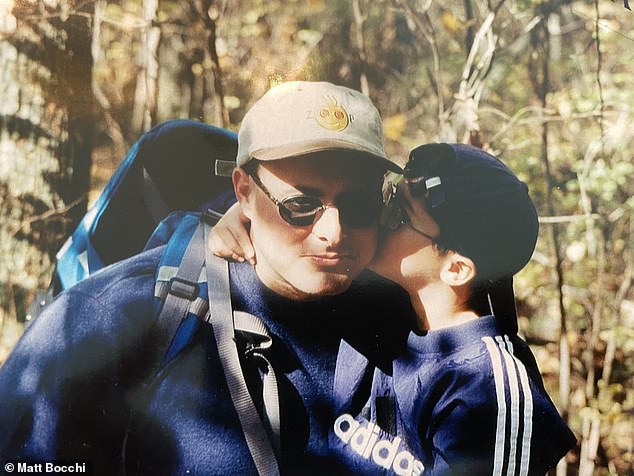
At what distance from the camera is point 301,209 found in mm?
2623

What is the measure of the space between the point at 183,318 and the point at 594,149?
1.82 meters

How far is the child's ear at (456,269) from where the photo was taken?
2.80m

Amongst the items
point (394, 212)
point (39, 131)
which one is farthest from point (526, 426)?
point (39, 131)

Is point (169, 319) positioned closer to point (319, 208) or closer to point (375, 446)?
point (319, 208)

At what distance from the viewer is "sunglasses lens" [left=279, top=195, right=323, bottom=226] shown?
2.63 meters

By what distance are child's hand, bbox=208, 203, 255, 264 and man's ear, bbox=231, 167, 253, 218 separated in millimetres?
24

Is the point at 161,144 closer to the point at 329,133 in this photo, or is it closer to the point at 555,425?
the point at 329,133

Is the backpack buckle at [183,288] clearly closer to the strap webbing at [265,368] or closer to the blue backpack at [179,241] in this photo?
the blue backpack at [179,241]

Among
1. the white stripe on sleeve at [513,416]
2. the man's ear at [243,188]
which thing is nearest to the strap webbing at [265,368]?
the man's ear at [243,188]

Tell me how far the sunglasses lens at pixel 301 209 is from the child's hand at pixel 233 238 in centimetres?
19

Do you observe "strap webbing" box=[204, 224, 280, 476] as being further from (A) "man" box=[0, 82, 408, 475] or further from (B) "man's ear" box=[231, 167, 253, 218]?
(B) "man's ear" box=[231, 167, 253, 218]

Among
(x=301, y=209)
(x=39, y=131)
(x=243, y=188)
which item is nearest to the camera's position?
(x=301, y=209)

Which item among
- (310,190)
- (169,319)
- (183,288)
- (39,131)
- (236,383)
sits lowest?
(236,383)

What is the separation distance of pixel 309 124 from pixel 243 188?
0.35 m
